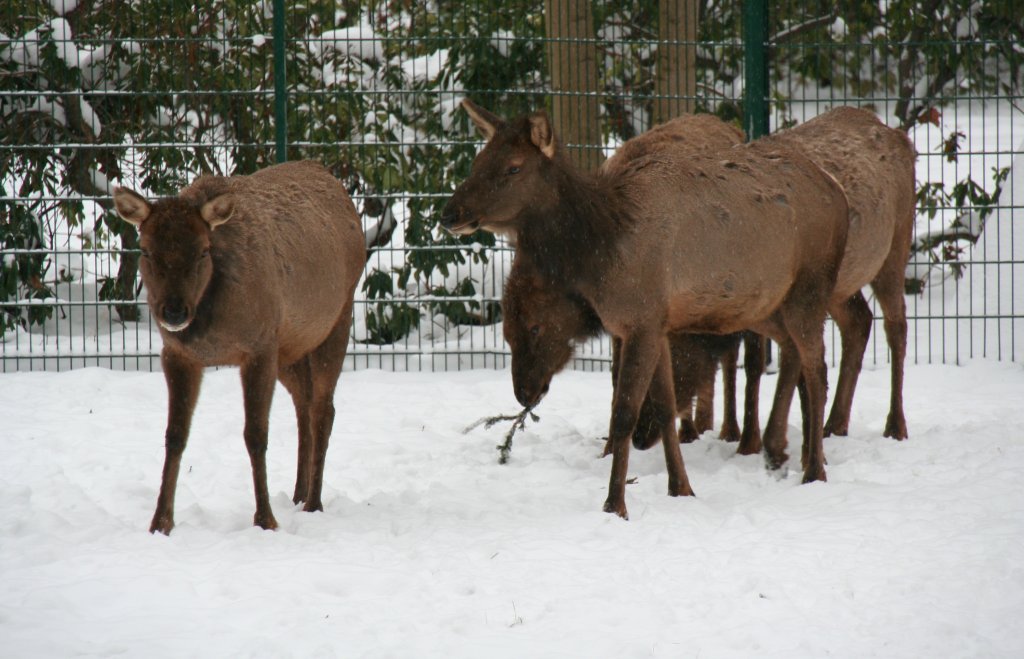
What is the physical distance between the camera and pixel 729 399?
753cm

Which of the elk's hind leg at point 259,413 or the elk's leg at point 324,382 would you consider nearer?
the elk's hind leg at point 259,413

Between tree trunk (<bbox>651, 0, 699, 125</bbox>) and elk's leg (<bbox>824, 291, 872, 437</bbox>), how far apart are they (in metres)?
2.52

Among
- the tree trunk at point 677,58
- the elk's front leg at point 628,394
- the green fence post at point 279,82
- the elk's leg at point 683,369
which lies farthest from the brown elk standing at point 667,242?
the green fence post at point 279,82

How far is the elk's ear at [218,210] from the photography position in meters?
5.16

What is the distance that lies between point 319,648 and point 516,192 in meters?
2.65

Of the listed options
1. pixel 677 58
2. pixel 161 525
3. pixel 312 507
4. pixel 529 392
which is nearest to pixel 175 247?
pixel 161 525

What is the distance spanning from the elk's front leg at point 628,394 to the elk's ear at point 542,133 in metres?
1.02

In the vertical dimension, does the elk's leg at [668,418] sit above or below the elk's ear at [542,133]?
below

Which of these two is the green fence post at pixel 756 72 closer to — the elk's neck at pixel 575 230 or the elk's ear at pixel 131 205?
the elk's neck at pixel 575 230

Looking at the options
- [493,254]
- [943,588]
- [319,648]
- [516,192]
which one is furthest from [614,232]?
[493,254]

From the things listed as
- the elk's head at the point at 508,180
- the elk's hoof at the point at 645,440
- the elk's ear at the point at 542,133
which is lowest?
the elk's hoof at the point at 645,440

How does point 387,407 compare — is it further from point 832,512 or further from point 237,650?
point 237,650

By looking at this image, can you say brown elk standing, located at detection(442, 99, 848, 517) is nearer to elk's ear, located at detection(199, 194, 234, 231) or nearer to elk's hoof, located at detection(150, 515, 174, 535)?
elk's ear, located at detection(199, 194, 234, 231)

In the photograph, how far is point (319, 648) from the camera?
3.97m
